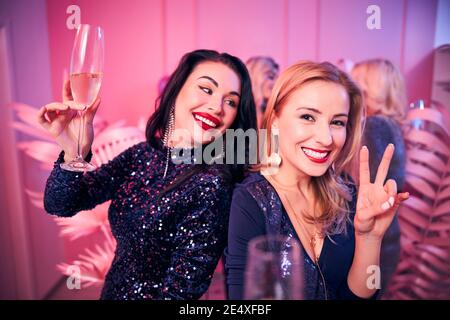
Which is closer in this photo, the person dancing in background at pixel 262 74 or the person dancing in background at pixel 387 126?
the person dancing in background at pixel 387 126

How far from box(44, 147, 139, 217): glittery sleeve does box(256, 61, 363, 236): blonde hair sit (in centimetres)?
44

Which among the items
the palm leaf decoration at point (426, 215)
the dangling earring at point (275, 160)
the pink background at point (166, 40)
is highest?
the pink background at point (166, 40)

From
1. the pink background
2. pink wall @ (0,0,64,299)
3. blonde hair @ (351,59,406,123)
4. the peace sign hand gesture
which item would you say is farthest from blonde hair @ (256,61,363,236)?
pink wall @ (0,0,64,299)

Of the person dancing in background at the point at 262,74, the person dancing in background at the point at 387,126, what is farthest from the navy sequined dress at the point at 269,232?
the person dancing in background at the point at 262,74

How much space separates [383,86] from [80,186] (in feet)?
4.31

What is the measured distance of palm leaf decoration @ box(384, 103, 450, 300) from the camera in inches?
63.1

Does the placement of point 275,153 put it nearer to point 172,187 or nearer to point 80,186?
point 172,187

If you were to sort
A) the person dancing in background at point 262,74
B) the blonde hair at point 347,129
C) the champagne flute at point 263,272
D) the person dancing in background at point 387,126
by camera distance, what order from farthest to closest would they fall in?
1. the person dancing in background at point 262,74
2. the person dancing in background at point 387,126
3. the blonde hair at point 347,129
4. the champagne flute at point 263,272

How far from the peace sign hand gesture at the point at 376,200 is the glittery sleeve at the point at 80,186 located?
0.69 metres

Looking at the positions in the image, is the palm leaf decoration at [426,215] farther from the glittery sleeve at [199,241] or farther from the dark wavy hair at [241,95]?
the glittery sleeve at [199,241]

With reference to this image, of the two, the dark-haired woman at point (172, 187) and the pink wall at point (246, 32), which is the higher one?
the pink wall at point (246, 32)

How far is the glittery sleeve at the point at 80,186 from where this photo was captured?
3.24ft
